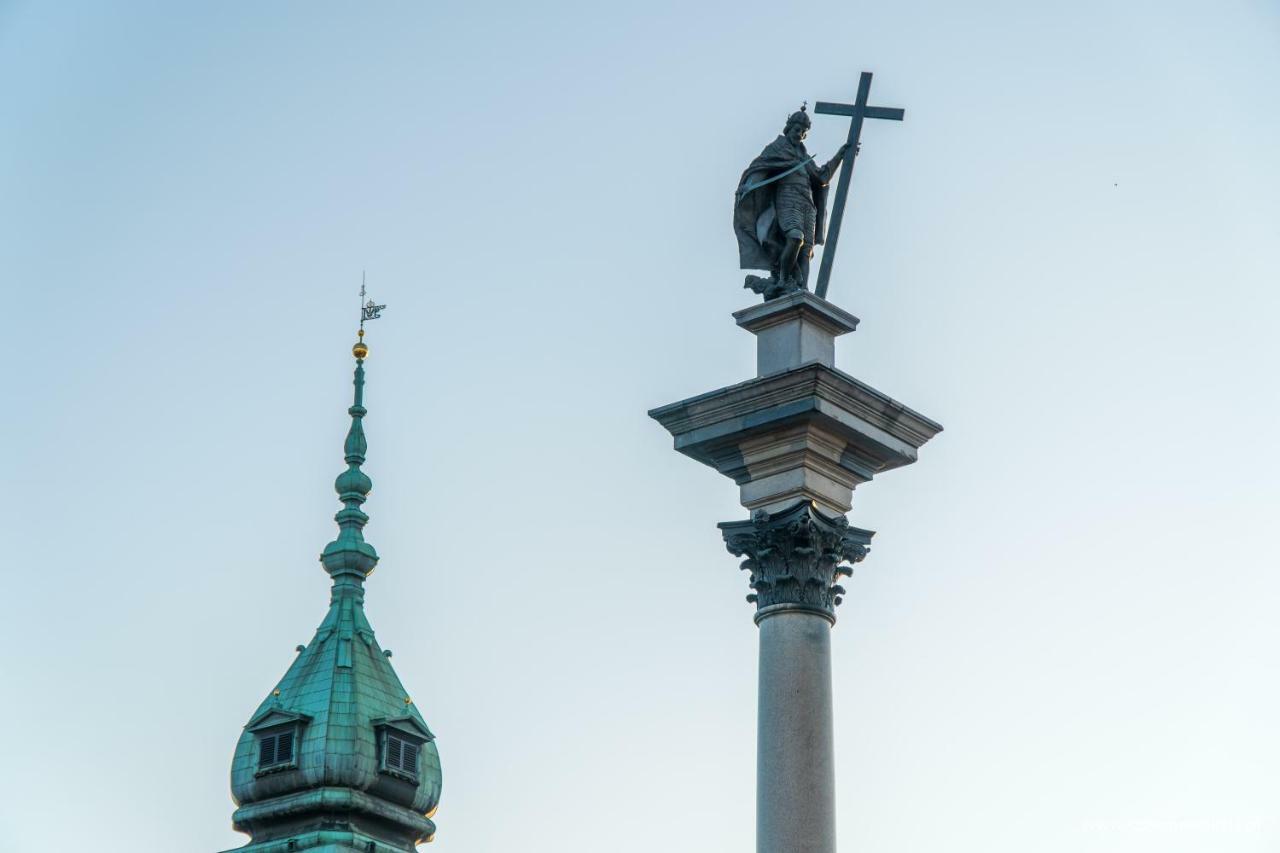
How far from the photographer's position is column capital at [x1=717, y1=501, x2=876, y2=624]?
2634 centimetres

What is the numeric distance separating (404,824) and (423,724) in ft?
14.8

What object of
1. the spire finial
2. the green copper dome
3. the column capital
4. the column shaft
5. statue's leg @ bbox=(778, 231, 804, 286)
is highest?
the spire finial

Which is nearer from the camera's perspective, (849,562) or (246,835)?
(849,562)

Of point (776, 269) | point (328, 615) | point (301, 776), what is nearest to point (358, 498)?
point (328, 615)

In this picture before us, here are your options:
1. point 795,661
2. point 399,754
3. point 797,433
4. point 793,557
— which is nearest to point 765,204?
point 797,433

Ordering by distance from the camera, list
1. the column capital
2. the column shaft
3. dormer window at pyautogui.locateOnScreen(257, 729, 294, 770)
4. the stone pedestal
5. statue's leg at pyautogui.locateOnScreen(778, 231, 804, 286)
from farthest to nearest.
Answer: dormer window at pyautogui.locateOnScreen(257, 729, 294, 770) < statue's leg at pyautogui.locateOnScreen(778, 231, 804, 286) < the column capital < the stone pedestal < the column shaft

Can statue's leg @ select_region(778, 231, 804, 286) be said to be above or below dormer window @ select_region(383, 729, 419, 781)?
below

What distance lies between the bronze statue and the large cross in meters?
0.13

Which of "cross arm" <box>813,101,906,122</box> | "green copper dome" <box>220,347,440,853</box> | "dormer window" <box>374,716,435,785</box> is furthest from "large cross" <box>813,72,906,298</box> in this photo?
"dormer window" <box>374,716,435,785</box>

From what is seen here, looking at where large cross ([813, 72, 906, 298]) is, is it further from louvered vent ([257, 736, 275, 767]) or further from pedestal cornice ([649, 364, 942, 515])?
louvered vent ([257, 736, 275, 767])

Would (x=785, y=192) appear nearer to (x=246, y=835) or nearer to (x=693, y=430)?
(x=693, y=430)

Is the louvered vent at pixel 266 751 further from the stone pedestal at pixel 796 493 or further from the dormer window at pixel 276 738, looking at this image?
the stone pedestal at pixel 796 493

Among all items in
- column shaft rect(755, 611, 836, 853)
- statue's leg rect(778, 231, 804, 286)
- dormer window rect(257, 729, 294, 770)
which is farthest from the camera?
dormer window rect(257, 729, 294, 770)

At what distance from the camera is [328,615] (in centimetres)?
11400
